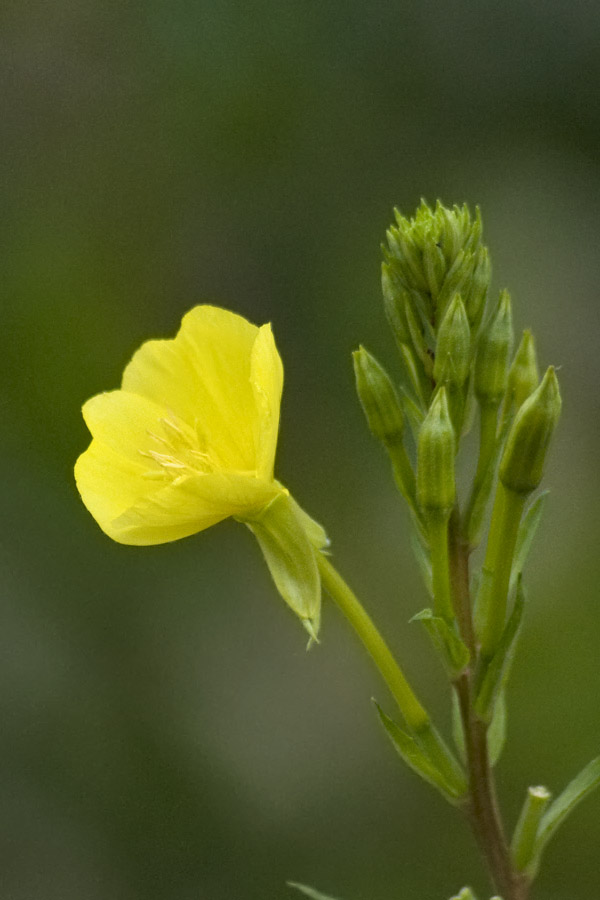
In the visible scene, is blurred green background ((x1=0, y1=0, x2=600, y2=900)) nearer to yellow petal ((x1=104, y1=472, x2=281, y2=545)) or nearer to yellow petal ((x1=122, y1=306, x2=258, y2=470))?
yellow petal ((x1=122, y1=306, x2=258, y2=470))

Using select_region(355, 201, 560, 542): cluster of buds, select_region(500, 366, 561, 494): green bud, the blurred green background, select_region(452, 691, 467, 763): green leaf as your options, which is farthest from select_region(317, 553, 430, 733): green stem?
the blurred green background

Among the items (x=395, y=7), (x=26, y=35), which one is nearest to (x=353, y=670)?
(x=395, y=7)

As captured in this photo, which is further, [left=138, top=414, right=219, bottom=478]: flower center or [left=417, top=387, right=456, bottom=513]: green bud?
[left=138, top=414, right=219, bottom=478]: flower center

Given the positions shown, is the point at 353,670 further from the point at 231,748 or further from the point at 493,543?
the point at 493,543

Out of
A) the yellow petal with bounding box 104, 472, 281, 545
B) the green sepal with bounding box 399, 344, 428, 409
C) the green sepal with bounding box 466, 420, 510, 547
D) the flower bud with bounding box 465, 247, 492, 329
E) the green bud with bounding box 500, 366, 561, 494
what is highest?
the flower bud with bounding box 465, 247, 492, 329

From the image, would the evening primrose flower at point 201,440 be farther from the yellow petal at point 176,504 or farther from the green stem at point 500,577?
the green stem at point 500,577

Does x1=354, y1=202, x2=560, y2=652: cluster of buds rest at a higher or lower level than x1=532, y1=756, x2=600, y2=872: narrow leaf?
higher

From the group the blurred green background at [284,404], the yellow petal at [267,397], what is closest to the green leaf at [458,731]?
the yellow petal at [267,397]

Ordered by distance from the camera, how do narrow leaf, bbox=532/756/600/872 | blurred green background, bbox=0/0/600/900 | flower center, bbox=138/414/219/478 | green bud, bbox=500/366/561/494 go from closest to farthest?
green bud, bbox=500/366/561/494, narrow leaf, bbox=532/756/600/872, flower center, bbox=138/414/219/478, blurred green background, bbox=0/0/600/900
